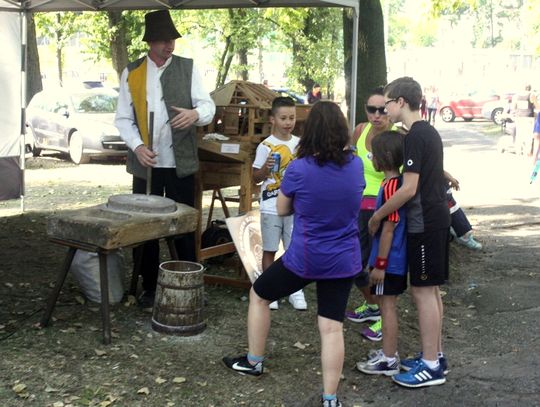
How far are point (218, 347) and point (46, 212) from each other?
217 inches

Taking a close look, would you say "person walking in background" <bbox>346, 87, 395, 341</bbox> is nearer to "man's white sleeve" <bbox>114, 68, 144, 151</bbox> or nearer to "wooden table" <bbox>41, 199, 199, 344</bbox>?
"wooden table" <bbox>41, 199, 199, 344</bbox>

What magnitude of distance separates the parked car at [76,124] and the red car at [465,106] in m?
22.9

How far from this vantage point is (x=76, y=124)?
Result: 16.8 meters

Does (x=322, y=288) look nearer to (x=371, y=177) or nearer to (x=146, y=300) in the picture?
(x=371, y=177)

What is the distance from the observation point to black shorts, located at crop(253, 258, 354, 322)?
410cm

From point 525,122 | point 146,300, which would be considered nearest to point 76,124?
point 525,122

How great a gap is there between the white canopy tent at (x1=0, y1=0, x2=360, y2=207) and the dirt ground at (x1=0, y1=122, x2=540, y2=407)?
1.29 meters

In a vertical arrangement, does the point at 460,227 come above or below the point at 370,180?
below

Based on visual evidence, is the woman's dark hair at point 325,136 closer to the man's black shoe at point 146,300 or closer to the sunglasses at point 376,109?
the sunglasses at point 376,109

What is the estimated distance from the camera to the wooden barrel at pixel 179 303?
504cm

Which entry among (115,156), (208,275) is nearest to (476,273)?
(208,275)

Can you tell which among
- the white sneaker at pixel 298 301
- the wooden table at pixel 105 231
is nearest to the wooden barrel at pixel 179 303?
the wooden table at pixel 105 231

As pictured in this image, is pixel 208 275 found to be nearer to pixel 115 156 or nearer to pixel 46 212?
pixel 46 212

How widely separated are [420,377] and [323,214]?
1349 millimetres
